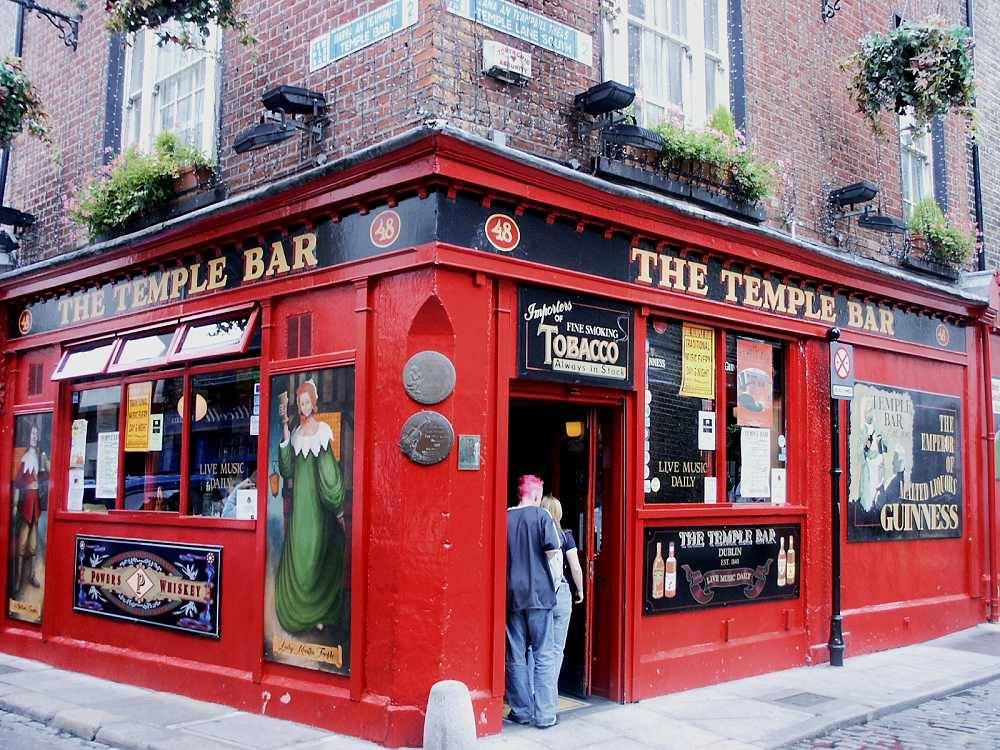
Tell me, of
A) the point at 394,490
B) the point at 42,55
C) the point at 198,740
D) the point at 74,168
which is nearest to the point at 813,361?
the point at 394,490

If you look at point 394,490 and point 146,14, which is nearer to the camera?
point 394,490

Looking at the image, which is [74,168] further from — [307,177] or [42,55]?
[307,177]

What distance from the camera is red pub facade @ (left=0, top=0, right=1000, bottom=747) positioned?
7492 millimetres

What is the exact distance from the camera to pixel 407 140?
7.19m

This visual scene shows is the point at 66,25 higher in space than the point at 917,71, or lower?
higher

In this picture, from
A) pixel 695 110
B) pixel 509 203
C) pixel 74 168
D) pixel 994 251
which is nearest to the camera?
pixel 509 203

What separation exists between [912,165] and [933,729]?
7939 mm

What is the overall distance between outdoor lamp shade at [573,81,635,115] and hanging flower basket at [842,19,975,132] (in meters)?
3.96

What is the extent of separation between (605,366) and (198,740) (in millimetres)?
4209

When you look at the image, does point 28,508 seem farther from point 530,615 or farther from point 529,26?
point 529,26

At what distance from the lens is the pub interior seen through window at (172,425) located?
8.98 meters

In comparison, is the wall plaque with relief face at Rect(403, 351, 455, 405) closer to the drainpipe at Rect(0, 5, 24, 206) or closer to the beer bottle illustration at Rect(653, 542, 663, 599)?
the beer bottle illustration at Rect(653, 542, 663, 599)

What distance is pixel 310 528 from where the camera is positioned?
8.05m

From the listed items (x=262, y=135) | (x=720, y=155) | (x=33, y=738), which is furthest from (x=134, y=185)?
(x=720, y=155)
